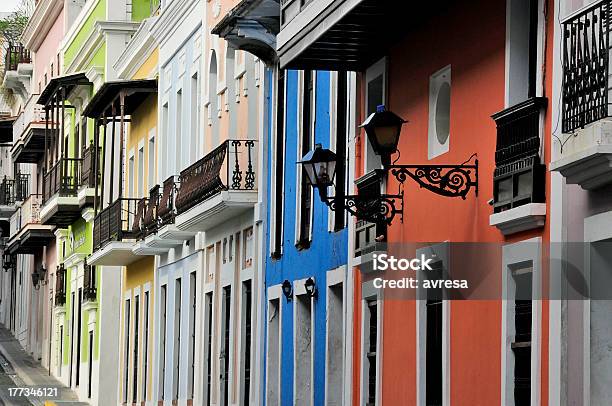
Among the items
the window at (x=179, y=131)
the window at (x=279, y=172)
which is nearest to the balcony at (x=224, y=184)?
the window at (x=279, y=172)

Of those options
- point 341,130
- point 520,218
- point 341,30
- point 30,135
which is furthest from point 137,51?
point 520,218

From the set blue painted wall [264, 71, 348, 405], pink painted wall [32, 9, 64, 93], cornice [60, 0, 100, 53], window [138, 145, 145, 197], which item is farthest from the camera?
pink painted wall [32, 9, 64, 93]

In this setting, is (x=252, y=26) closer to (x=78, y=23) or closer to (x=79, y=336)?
(x=79, y=336)

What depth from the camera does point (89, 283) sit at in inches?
1570

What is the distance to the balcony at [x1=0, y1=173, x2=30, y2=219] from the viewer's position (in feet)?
179

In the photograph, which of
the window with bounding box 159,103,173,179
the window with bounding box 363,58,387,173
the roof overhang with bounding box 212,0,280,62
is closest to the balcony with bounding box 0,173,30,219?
the window with bounding box 159,103,173,179

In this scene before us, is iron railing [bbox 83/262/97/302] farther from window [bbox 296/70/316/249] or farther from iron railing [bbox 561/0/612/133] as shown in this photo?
iron railing [bbox 561/0/612/133]

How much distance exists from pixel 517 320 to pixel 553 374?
114cm

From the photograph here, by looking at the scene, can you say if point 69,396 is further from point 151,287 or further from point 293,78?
point 293,78

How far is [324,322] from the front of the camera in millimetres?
19844

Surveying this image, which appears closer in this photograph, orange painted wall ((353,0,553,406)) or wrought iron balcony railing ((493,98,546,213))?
wrought iron balcony railing ((493,98,546,213))

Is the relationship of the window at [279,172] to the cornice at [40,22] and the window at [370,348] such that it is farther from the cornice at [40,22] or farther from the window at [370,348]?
the cornice at [40,22]

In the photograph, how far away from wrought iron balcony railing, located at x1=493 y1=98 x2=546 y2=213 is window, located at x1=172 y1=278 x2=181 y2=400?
662 inches

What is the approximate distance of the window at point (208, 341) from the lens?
27105mm
